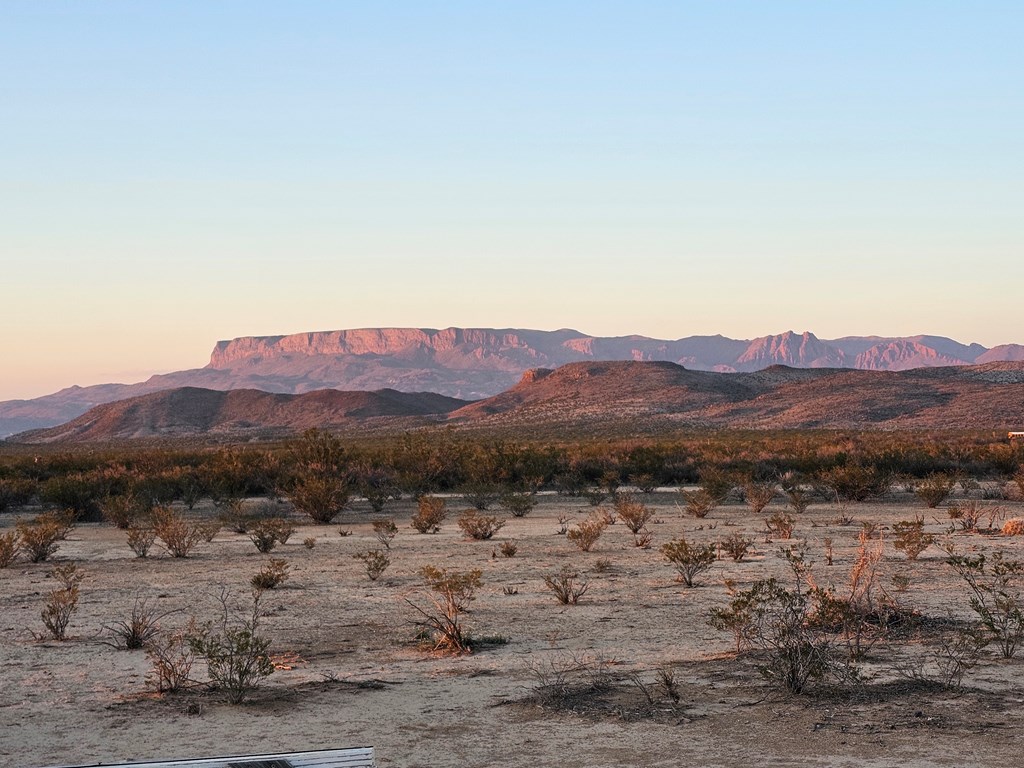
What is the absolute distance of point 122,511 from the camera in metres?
24.8

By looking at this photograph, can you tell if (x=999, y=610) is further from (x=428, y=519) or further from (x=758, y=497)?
(x=758, y=497)

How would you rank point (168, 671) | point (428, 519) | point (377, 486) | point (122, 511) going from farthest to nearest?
point (377, 486) → point (122, 511) → point (428, 519) → point (168, 671)

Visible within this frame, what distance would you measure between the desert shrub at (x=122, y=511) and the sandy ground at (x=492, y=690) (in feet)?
24.9

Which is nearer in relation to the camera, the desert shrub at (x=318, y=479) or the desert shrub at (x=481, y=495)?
the desert shrub at (x=318, y=479)

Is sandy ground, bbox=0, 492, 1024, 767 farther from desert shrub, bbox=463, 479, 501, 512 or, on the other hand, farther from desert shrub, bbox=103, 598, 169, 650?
desert shrub, bbox=463, 479, 501, 512

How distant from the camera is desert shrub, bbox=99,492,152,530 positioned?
80.9ft

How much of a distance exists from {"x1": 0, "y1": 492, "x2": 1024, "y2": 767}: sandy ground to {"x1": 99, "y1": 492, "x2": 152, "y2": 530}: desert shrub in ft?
24.9

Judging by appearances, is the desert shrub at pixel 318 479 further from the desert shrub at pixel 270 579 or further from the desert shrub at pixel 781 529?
the desert shrub at pixel 270 579

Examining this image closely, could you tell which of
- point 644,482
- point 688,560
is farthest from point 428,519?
point 644,482

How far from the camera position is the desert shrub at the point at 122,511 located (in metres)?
24.7

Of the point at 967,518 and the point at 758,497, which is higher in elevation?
the point at 758,497

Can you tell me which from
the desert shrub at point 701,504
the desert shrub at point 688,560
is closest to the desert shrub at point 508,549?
the desert shrub at point 688,560

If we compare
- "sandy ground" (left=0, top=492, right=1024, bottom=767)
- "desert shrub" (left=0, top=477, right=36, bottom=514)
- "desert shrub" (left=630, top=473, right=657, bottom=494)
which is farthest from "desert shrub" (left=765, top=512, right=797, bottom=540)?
"desert shrub" (left=0, top=477, right=36, bottom=514)

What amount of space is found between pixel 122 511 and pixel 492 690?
17.0 m
